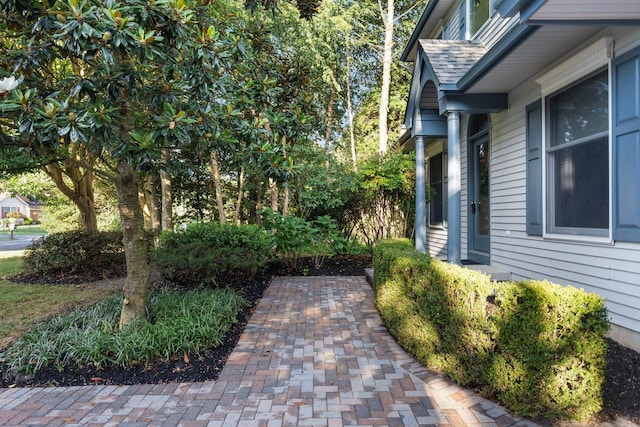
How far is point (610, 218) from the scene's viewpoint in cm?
370

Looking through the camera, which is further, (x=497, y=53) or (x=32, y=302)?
(x=32, y=302)

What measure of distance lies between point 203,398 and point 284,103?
4302 mm

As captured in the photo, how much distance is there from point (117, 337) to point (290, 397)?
1.94 meters

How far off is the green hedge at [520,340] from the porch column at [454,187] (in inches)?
87.9

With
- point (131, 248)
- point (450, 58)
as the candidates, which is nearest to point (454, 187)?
Result: point (450, 58)

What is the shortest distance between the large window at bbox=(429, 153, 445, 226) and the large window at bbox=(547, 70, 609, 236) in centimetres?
409

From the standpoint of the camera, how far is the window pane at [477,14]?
6817 millimetres

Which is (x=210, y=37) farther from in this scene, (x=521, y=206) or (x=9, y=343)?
(x=521, y=206)

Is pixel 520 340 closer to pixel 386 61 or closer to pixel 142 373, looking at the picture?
pixel 142 373

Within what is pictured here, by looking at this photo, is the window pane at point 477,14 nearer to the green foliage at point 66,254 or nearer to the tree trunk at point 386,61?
the tree trunk at point 386,61

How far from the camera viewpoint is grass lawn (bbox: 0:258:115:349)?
4.71m

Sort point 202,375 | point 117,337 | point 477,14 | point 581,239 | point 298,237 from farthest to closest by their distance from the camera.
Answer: point 298,237, point 477,14, point 581,239, point 117,337, point 202,375

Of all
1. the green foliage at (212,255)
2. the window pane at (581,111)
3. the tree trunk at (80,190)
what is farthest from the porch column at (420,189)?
the tree trunk at (80,190)

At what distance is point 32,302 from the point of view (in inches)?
234
